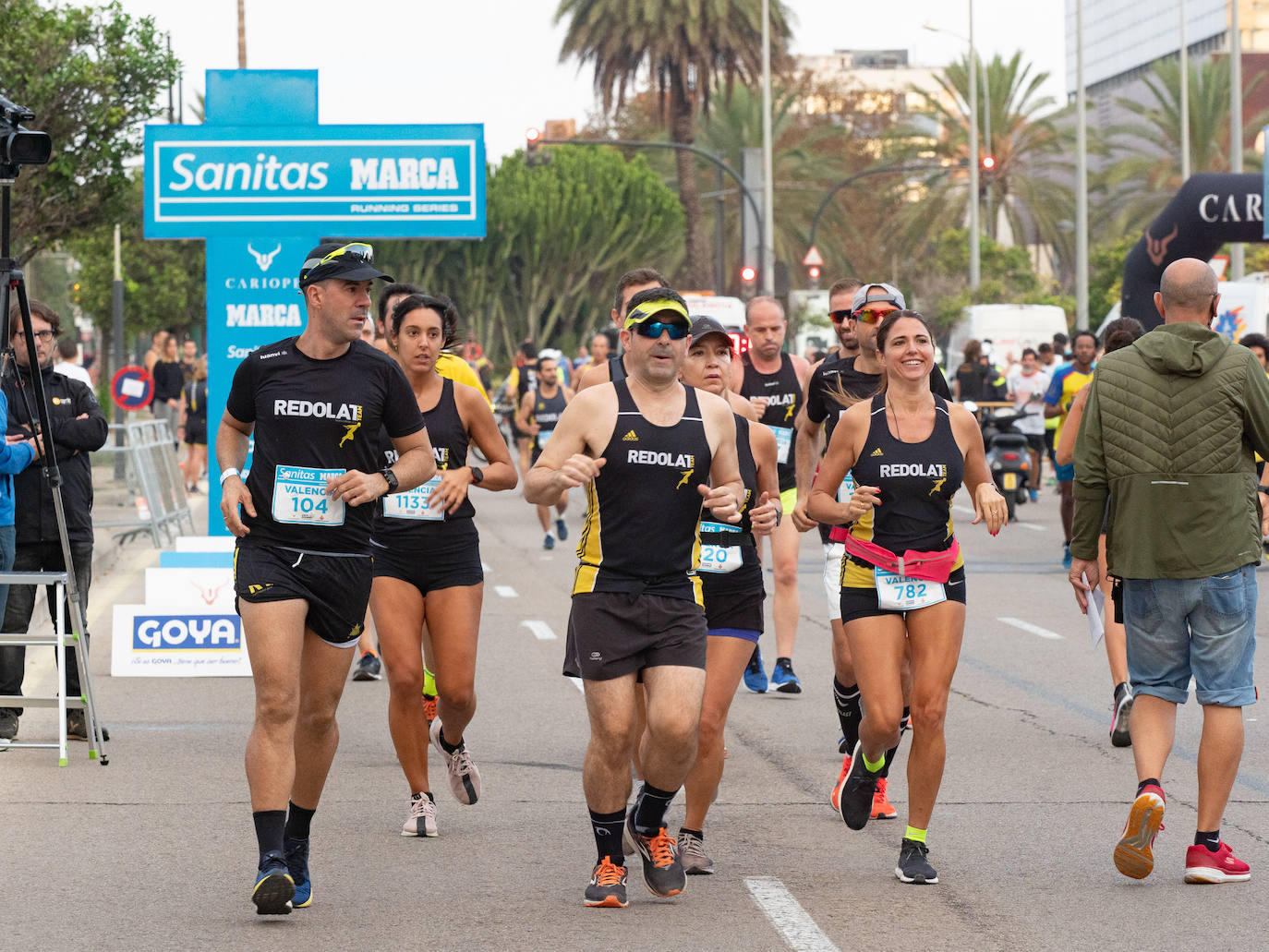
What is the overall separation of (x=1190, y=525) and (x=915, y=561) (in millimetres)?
916

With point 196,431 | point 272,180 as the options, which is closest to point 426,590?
point 272,180

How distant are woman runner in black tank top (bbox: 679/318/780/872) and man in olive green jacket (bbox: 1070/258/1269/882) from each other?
1.14 metres

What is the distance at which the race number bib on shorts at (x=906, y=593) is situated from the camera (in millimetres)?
6672

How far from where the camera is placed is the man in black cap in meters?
6.03

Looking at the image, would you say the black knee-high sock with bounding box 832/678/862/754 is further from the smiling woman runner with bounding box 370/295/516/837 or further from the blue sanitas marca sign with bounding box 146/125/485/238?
the blue sanitas marca sign with bounding box 146/125/485/238

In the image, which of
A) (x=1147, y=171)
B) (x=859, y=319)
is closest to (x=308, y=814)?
(x=859, y=319)

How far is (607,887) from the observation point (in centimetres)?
618

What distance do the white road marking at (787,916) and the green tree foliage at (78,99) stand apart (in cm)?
1493

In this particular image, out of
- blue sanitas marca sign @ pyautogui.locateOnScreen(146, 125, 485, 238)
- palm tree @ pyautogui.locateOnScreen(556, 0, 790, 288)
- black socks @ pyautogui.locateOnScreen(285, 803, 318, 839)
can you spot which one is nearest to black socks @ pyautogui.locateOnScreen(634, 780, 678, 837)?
black socks @ pyautogui.locateOnScreen(285, 803, 318, 839)

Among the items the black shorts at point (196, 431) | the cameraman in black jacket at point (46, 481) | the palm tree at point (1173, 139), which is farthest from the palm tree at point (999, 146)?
the cameraman in black jacket at point (46, 481)

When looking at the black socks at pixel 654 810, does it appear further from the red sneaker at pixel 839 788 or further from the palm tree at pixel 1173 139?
the palm tree at pixel 1173 139

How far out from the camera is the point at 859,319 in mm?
7926

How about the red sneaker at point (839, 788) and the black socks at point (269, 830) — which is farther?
the red sneaker at point (839, 788)

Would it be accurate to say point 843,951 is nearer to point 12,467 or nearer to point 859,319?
point 859,319
